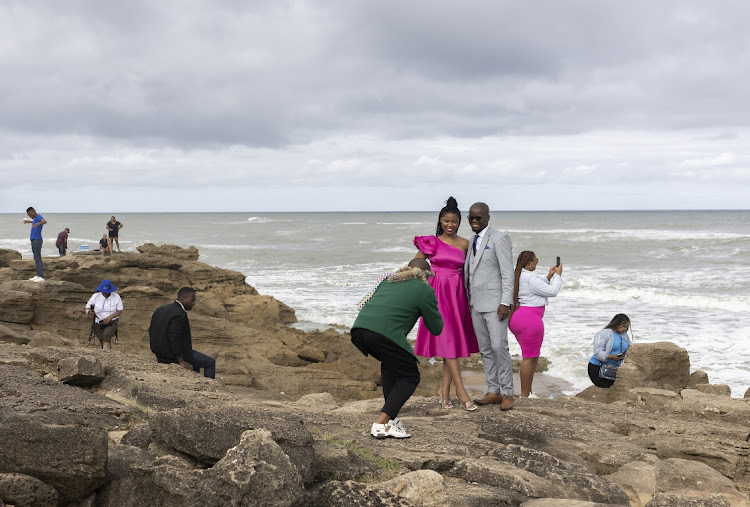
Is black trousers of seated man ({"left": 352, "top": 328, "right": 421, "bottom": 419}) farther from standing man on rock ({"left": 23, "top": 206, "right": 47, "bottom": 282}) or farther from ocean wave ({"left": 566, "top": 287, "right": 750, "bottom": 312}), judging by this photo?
ocean wave ({"left": 566, "top": 287, "right": 750, "bottom": 312})

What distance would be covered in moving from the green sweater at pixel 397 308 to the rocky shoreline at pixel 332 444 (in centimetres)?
79

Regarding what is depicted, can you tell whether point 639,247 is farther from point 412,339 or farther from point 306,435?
point 306,435

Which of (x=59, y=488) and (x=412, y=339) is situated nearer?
(x=59, y=488)

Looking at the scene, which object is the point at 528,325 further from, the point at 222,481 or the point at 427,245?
the point at 222,481

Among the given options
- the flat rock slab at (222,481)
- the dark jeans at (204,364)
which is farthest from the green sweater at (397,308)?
the dark jeans at (204,364)

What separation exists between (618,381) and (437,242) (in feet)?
12.0

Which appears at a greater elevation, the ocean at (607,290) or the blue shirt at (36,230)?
the blue shirt at (36,230)

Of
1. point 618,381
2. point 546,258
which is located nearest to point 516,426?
point 618,381

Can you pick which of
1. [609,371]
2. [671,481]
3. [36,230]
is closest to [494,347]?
[671,481]

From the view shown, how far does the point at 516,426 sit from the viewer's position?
520 centimetres

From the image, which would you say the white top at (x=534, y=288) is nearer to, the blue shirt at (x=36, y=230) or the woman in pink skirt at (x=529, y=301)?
the woman in pink skirt at (x=529, y=301)

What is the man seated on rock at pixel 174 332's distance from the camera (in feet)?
23.0

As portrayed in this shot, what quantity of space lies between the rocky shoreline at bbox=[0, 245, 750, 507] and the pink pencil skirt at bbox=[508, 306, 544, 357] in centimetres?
62

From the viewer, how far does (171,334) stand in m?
7.08
